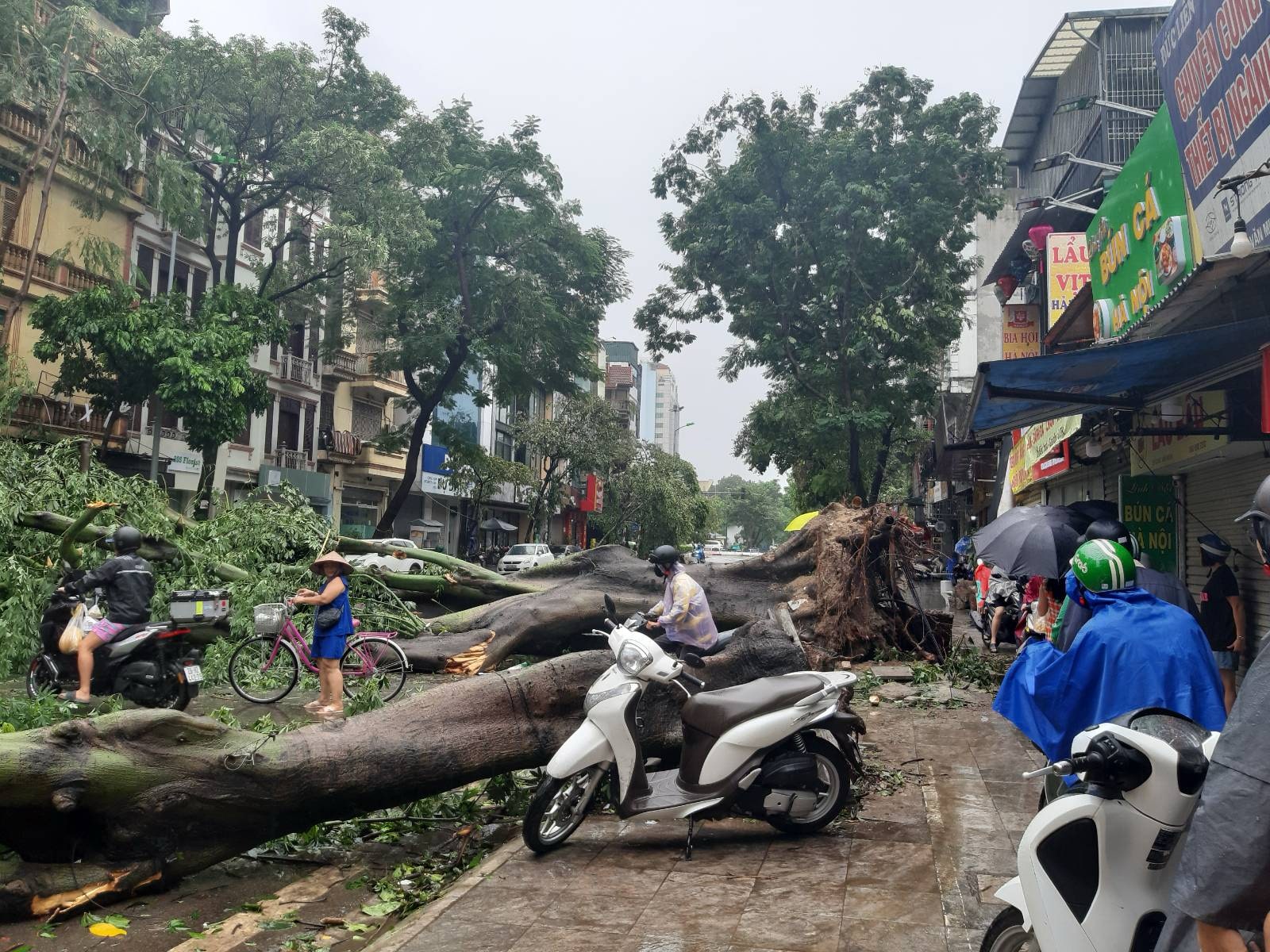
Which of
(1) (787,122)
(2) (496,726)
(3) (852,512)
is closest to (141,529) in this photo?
(2) (496,726)

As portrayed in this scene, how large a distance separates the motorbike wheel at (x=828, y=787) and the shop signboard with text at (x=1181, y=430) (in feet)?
16.2

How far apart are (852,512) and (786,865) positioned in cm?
924

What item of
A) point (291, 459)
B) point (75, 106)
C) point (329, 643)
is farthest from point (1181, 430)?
point (291, 459)

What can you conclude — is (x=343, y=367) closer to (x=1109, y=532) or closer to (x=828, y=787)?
(x=1109, y=532)

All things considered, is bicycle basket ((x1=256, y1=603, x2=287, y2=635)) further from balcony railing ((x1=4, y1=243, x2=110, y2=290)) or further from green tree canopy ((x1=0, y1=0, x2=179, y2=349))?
balcony railing ((x1=4, y1=243, x2=110, y2=290))

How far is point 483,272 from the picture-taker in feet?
94.7

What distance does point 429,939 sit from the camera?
4.19 m

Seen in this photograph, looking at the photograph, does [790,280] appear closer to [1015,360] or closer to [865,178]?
[865,178]

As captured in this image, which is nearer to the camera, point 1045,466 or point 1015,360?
point 1015,360

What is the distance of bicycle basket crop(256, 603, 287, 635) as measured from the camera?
10.0 meters

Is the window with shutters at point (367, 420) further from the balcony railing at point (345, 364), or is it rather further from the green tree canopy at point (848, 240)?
the green tree canopy at point (848, 240)

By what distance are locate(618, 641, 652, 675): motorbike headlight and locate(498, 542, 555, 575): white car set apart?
103 ft

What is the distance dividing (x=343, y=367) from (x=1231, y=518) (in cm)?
3292

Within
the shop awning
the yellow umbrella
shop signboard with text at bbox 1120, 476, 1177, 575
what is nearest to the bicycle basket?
the shop awning
